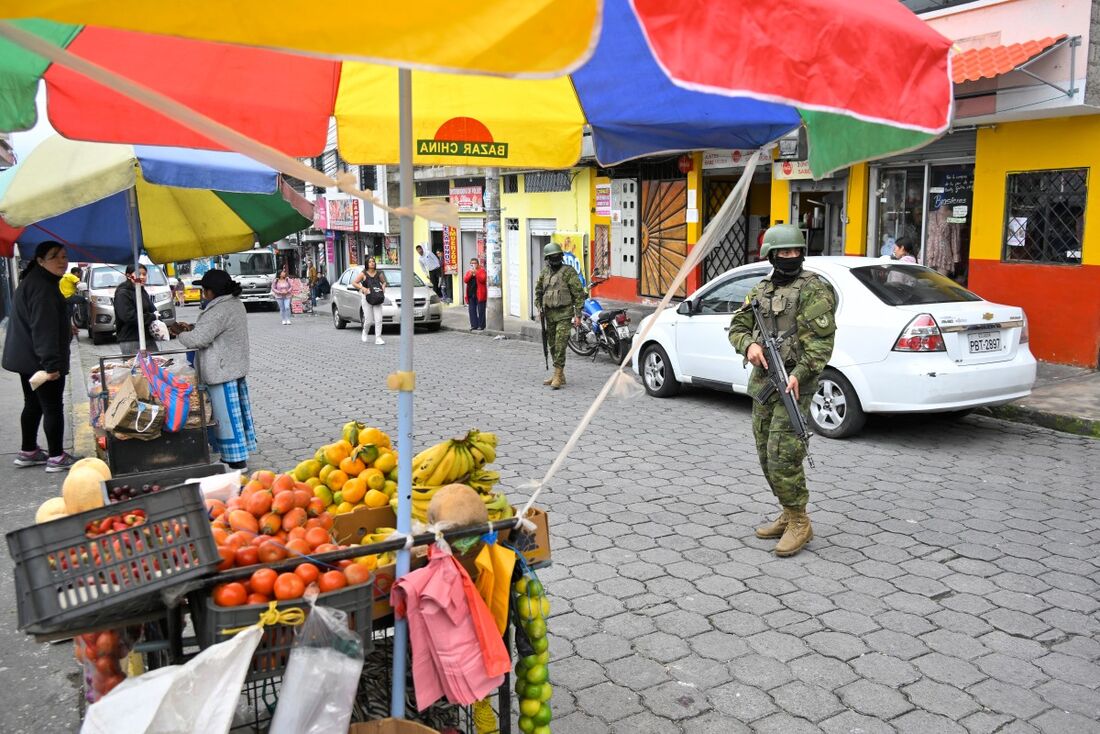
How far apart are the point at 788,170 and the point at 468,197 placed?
1255 centimetres

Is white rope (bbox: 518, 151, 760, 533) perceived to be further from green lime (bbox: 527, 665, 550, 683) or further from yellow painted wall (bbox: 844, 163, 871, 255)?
yellow painted wall (bbox: 844, 163, 871, 255)

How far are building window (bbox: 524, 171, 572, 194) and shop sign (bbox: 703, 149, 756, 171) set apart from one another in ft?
15.7

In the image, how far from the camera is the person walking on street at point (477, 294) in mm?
19969

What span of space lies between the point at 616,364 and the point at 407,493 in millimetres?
11068

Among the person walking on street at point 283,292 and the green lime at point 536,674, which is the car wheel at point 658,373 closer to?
the green lime at point 536,674

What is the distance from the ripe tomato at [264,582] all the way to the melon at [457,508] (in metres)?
0.62

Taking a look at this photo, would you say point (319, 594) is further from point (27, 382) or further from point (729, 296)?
point (729, 296)

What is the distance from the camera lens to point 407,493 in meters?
3.02

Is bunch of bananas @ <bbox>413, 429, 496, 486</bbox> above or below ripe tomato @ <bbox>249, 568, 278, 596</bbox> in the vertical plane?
above

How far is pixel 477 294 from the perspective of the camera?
20078 mm

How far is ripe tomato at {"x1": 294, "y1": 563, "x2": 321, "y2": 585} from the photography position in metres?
2.72

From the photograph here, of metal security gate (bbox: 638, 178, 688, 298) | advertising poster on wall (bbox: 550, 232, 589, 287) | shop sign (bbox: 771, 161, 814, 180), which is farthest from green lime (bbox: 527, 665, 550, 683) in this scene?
advertising poster on wall (bbox: 550, 232, 589, 287)

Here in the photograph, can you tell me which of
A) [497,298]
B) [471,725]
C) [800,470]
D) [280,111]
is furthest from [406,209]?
[497,298]

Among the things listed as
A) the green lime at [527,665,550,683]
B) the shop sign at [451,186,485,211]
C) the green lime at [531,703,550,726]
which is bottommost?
the green lime at [531,703,550,726]
